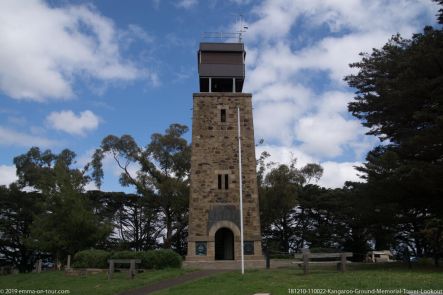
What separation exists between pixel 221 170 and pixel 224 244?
180 inches

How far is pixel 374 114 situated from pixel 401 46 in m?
3.51

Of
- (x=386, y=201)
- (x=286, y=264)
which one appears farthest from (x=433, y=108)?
(x=286, y=264)

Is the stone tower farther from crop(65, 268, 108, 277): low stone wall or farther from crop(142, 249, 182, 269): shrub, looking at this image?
crop(65, 268, 108, 277): low stone wall

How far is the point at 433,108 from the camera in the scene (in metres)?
17.4

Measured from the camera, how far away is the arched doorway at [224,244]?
25531 millimetres

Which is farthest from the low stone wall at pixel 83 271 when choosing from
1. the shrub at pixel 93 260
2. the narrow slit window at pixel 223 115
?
the narrow slit window at pixel 223 115

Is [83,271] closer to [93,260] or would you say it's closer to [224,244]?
[93,260]

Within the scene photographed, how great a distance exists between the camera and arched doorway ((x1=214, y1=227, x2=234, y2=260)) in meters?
25.5

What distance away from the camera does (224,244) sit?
25859 millimetres

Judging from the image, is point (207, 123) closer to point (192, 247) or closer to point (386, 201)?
point (192, 247)

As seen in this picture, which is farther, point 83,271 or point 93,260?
point 93,260

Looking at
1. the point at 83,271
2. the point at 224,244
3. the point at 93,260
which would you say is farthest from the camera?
the point at 224,244

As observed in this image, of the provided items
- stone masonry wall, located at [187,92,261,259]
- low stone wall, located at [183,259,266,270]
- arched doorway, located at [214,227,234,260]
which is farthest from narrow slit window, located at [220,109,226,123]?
low stone wall, located at [183,259,266,270]

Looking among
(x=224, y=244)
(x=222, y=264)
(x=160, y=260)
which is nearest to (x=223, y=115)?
(x=224, y=244)
